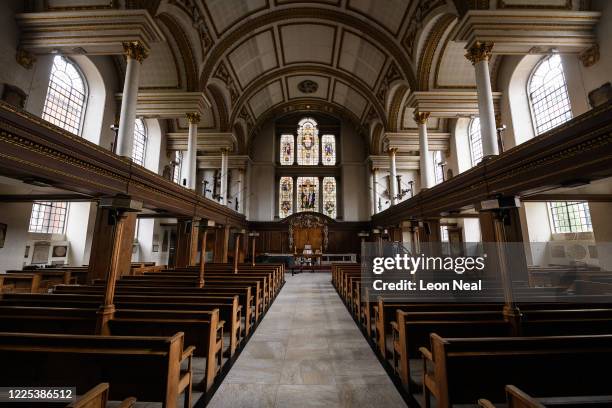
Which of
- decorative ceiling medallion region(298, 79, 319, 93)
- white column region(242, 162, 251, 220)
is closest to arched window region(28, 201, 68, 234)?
white column region(242, 162, 251, 220)

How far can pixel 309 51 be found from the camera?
49.7ft

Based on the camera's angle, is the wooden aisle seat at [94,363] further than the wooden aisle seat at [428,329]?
No

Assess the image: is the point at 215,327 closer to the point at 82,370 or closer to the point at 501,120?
the point at 82,370

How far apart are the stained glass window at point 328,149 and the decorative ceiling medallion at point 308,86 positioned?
377cm

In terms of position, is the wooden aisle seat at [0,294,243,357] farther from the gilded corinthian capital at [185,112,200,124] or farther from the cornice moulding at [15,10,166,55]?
the gilded corinthian capital at [185,112,200,124]

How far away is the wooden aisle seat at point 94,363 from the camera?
85.2 inches

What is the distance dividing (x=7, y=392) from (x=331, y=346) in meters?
3.60

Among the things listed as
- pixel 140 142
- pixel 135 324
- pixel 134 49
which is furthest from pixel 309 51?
pixel 135 324

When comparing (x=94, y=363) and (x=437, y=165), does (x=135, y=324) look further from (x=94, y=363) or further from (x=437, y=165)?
(x=437, y=165)

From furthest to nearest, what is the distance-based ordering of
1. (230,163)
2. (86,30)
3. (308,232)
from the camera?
(308,232)
(230,163)
(86,30)

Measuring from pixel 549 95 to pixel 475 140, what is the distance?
4229mm

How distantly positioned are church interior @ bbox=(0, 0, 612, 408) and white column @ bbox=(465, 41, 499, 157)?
5cm

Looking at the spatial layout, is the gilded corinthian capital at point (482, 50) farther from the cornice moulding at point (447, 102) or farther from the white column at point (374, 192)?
the white column at point (374, 192)

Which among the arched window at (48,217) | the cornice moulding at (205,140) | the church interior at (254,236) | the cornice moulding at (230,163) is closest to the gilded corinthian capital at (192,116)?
the church interior at (254,236)
